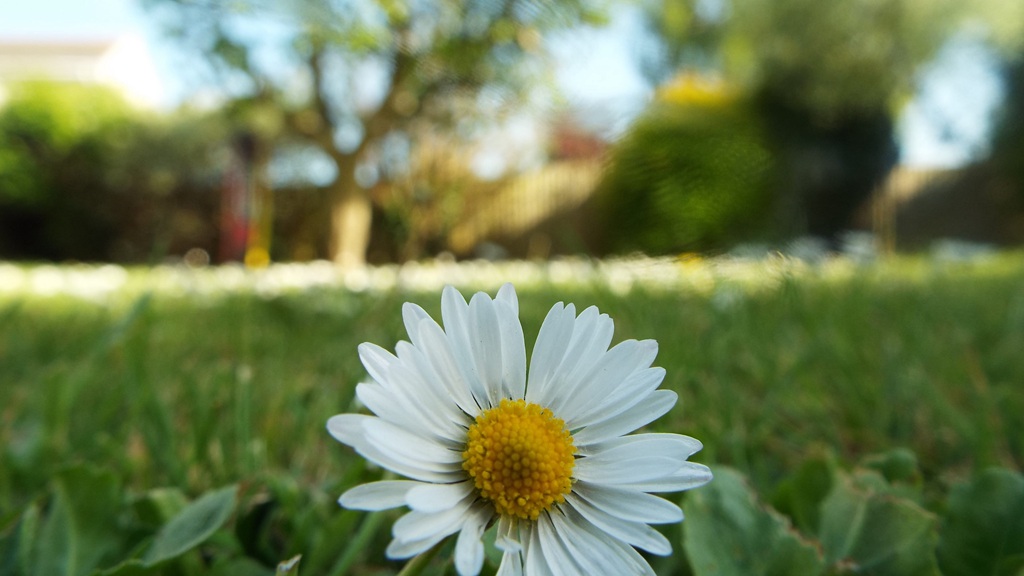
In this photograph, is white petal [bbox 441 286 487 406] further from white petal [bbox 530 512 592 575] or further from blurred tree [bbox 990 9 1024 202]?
blurred tree [bbox 990 9 1024 202]

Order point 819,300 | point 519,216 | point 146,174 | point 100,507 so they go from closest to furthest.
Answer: point 100,507, point 819,300, point 519,216, point 146,174

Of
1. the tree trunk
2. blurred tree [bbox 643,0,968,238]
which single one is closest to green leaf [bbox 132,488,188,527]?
blurred tree [bbox 643,0,968,238]

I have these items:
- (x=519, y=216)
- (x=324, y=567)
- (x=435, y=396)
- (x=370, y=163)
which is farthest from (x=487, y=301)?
(x=370, y=163)

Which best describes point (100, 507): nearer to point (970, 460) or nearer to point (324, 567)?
point (324, 567)

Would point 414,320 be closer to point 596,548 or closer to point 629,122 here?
point 596,548

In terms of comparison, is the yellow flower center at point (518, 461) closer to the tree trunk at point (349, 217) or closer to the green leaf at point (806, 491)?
the green leaf at point (806, 491)
